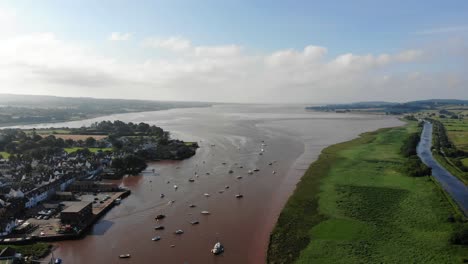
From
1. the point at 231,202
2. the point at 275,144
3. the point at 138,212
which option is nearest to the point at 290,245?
the point at 231,202

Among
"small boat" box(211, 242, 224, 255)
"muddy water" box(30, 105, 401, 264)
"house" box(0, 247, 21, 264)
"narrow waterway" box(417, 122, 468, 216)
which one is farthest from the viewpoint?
"narrow waterway" box(417, 122, 468, 216)

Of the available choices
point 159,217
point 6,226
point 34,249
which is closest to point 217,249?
point 159,217

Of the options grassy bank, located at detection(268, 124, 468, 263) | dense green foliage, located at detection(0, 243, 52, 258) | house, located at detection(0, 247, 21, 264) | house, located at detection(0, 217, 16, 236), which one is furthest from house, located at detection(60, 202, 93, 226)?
grassy bank, located at detection(268, 124, 468, 263)

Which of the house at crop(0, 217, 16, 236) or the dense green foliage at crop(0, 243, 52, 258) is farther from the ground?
the house at crop(0, 217, 16, 236)

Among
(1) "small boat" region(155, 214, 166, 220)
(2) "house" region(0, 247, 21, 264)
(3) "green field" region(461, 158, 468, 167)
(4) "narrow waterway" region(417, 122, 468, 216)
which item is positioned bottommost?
(1) "small boat" region(155, 214, 166, 220)

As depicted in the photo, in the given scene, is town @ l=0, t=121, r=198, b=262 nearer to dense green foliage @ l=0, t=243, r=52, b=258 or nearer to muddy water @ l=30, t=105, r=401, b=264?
dense green foliage @ l=0, t=243, r=52, b=258

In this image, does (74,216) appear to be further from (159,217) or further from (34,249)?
(159,217)

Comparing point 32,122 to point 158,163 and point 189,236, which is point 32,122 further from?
point 189,236

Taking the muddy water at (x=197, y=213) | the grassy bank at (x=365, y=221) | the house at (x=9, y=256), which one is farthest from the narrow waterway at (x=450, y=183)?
the house at (x=9, y=256)
